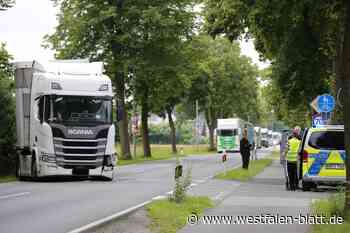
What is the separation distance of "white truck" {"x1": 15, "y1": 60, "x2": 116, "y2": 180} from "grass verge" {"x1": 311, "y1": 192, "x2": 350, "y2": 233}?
35.3ft

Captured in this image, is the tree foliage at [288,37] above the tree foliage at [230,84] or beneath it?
beneath

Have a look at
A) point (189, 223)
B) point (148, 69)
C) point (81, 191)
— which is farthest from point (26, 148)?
point (148, 69)

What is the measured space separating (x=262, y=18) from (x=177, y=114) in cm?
7950

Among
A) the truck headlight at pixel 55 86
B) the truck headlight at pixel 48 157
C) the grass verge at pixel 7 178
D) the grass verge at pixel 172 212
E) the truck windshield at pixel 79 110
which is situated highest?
the truck headlight at pixel 55 86

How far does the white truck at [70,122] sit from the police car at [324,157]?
6.77 meters

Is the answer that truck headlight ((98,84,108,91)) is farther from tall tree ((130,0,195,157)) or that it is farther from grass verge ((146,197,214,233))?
tall tree ((130,0,195,157))

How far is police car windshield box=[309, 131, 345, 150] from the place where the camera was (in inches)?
912

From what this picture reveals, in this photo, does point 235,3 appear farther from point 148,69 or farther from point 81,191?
point 148,69

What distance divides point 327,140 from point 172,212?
893 centimetres

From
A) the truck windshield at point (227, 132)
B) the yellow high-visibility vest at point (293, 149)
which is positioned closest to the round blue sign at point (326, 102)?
the yellow high-visibility vest at point (293, 149)

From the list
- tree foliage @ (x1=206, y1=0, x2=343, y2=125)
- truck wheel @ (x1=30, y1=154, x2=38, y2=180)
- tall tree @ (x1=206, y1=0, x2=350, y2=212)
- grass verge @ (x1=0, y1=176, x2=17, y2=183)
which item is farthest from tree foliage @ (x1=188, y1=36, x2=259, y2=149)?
truck wheel @ (x1=30, y1=154, x2=38, y2=180)

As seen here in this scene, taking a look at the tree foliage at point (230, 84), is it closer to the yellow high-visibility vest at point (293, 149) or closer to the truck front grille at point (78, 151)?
the truck front grille at point (78, 151)

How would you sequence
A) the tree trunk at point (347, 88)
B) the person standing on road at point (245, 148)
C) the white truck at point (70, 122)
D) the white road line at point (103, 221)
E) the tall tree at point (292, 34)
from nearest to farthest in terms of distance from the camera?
the white road line at point (103, 221) → the tree trunk at point (347, 88) → the tall tree at point (292, 34) → the white truck at point (70, 122) → the person standing on road at point (245, 148)

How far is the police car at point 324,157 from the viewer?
23.1 metres
